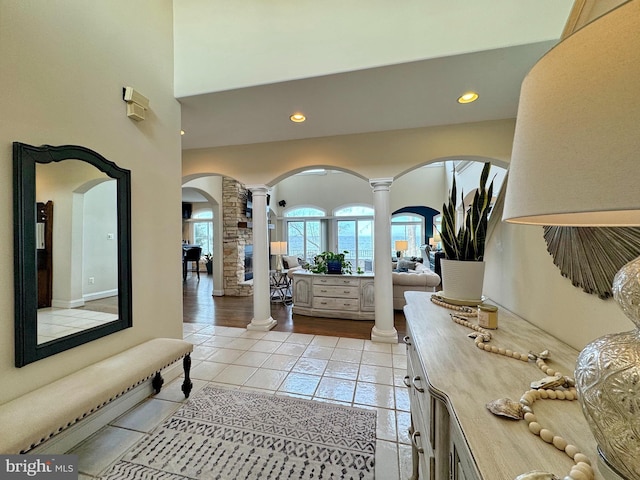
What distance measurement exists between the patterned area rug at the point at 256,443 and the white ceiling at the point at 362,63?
275 cm

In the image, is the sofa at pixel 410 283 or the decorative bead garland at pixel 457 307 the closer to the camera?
the decorative bead garland at pixel 457 307

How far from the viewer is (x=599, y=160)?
1.28ft

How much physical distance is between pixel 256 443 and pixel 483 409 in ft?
5.48

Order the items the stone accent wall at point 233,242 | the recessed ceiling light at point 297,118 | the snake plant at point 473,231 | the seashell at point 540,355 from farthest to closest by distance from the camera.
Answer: the stone accent wall at point 233,242 → the recessed ceiling light at point 297,118 → the snake plant at point 473,231 → the seashell at point 540,355

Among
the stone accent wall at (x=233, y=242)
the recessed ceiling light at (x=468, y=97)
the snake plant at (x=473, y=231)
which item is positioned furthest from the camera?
the stone accent wall at (x=233, y=242)

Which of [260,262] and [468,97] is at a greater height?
[468,97]

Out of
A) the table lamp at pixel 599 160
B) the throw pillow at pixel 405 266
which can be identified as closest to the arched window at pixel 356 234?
the throw pillow at pixel 405 266

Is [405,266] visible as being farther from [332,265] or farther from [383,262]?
[383,262]

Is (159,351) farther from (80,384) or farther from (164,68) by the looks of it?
(164,68)

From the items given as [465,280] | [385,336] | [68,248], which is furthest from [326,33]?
[385,336]

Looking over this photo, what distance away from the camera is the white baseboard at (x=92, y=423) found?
164cm

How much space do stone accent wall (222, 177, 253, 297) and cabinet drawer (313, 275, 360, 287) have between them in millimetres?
2296

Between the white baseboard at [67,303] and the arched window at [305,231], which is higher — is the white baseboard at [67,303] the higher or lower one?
the lower one

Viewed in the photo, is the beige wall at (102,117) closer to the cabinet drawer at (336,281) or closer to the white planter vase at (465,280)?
the white planter vase at (465,280)
